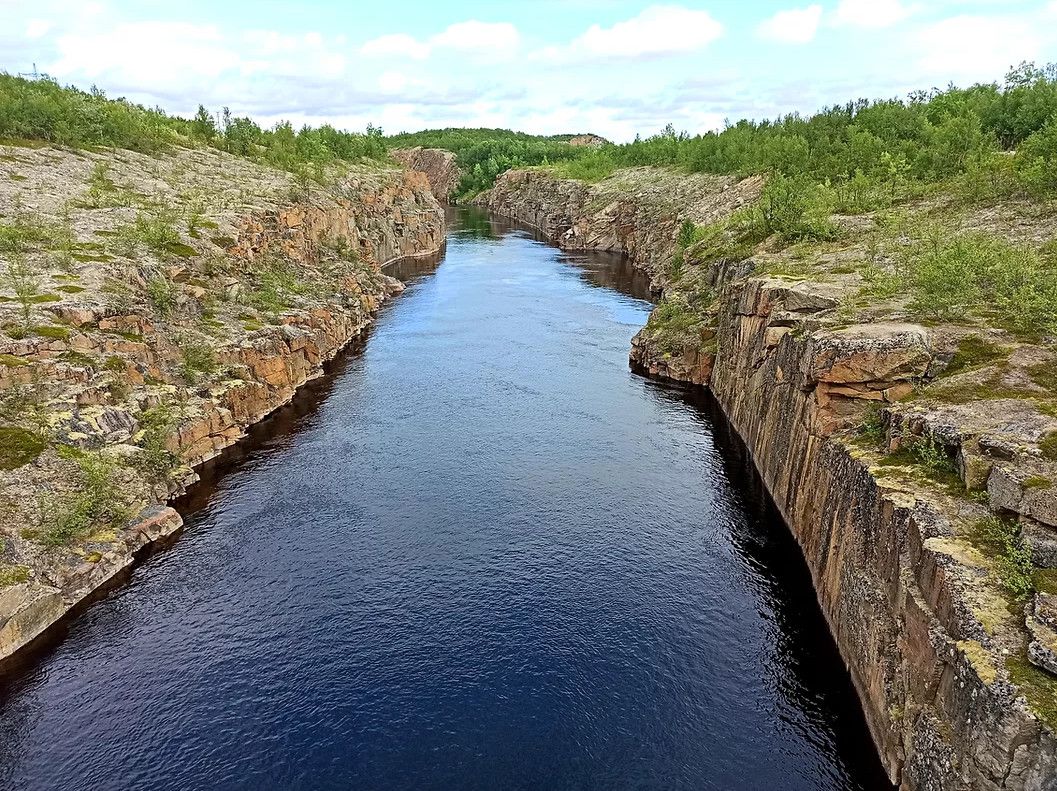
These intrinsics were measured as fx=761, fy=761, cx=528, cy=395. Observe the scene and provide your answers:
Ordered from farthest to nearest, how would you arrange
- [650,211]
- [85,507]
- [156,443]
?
[650,211], [156,443], [85,507]

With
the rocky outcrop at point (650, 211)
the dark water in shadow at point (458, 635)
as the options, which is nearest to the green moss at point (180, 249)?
the dark water in shadow at point (458, 635)

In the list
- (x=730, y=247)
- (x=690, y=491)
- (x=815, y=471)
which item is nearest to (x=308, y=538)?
(x=690, y=491)

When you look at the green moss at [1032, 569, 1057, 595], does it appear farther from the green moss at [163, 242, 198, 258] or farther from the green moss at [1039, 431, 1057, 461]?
the green moss at [163, 242, 198, 258]

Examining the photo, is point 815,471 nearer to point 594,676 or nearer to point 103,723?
point 594,676

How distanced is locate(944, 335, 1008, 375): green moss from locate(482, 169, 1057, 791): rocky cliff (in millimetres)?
96

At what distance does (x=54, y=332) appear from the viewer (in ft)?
182

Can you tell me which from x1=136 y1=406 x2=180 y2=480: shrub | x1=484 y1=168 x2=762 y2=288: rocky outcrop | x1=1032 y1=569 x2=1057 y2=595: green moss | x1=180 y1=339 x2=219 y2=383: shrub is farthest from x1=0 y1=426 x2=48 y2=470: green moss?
x1=484 y1=168 x2=762 y2=288: rocky outcrop

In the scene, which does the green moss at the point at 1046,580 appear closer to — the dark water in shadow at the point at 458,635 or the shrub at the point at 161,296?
the dark water in shadow at the point at 458,635

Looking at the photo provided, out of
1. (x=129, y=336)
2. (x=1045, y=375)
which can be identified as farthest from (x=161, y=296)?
(x=1045, y=375)

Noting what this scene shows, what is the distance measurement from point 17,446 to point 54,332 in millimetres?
12486

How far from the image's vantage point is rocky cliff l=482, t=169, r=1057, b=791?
78.6 ft

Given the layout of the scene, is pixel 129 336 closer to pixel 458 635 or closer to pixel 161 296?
pixel 161 296

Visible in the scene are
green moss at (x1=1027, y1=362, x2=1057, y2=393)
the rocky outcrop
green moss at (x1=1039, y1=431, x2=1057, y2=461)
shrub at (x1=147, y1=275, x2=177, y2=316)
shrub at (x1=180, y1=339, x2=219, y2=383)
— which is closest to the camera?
green moss at (x1=1039, y1=431, x2=1057, y2=461)

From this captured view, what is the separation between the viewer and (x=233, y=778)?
98.3 feet
